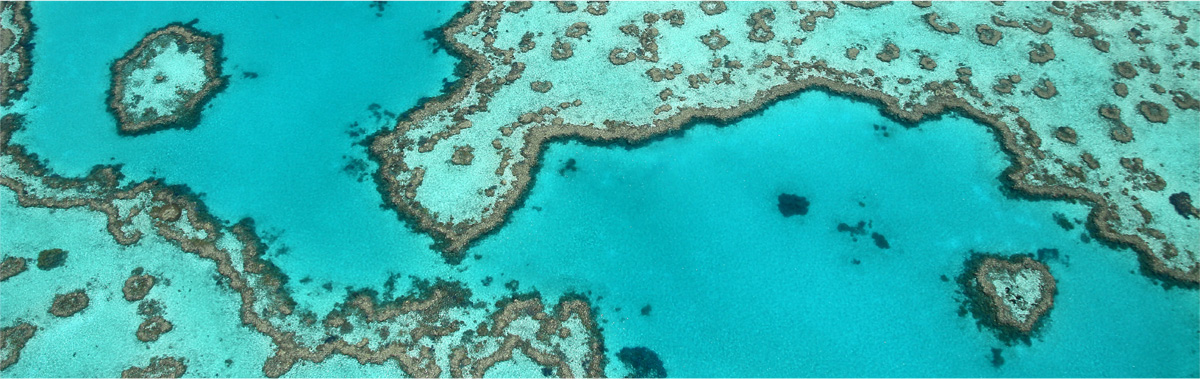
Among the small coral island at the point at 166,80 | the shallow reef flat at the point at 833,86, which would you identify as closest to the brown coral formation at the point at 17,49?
the small coral island at the point at 166,80

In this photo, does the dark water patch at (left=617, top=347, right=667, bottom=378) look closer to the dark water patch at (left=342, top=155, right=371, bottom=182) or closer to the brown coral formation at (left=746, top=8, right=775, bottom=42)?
the dark water patch at (left=342, top=155, right=371, bottom=182)

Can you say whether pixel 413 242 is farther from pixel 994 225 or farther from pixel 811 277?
pixel 994 225

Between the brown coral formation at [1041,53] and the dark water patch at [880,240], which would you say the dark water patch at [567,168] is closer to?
the dark water patch at [880,240]

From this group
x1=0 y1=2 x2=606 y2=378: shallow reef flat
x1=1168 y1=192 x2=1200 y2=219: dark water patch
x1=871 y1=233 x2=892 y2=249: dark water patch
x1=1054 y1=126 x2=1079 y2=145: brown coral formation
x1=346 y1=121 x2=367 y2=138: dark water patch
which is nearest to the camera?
x1=0 y1=2 x2=606 y2=378: shallow reef flat

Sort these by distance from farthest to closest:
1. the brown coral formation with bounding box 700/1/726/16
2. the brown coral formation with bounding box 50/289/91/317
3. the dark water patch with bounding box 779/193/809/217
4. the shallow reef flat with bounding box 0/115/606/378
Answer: the brown coral formation with bounding box 700/1/726/16 → the dark water patch with bounding box 779/193/809/217 → the brown coral formation with bounding box 50/289/91/317 → the shallow reef flat with bounding box 0/115/606/378

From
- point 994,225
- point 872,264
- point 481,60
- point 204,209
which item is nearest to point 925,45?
point 994,225

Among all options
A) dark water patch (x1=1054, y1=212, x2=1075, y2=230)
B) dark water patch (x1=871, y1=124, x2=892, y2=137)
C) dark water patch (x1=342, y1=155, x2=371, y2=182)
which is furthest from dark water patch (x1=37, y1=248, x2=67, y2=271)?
dark water patch (x1=1054, y1=212, x2=1075, y2=230)

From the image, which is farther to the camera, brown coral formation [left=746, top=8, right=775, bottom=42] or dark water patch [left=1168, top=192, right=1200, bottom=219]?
brown coral formation [left=746, top=8, right=775, bottom=42]
